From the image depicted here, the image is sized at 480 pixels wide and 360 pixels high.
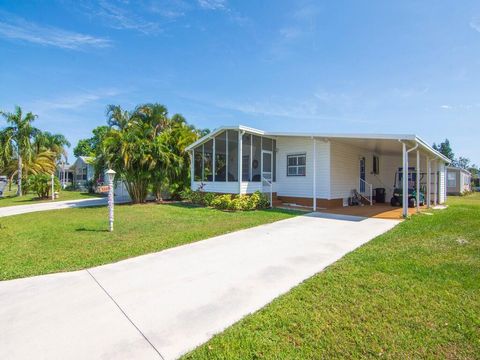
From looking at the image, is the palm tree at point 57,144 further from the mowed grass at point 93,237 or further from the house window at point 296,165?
the house window at point 296,165

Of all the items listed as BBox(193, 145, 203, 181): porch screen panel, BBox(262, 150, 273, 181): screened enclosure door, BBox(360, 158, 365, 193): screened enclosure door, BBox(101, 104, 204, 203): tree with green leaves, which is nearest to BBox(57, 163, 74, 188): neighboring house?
BBox(101, 104, 204, 203): tree with green leaves

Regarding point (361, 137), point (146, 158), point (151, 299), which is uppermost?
point (361, 137)

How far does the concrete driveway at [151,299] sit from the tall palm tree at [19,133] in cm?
2352

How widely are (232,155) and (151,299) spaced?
10540mm

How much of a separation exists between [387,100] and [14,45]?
16.9 metres

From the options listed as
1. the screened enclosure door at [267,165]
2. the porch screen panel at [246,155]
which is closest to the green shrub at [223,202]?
the porch screen panel at [246,155]

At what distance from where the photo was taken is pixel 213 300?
3.35 metres

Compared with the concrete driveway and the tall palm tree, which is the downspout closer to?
the concrete driveway

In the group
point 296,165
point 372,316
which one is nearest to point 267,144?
point 296,165

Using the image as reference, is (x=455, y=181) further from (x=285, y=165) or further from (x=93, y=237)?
(x=93, y=237)

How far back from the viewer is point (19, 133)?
2189cm

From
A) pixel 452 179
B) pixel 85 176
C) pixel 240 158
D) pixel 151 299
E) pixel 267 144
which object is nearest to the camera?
pixel 151 299

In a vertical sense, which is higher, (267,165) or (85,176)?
(267,165)

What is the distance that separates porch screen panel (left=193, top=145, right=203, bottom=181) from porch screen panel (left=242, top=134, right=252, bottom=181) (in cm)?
299
